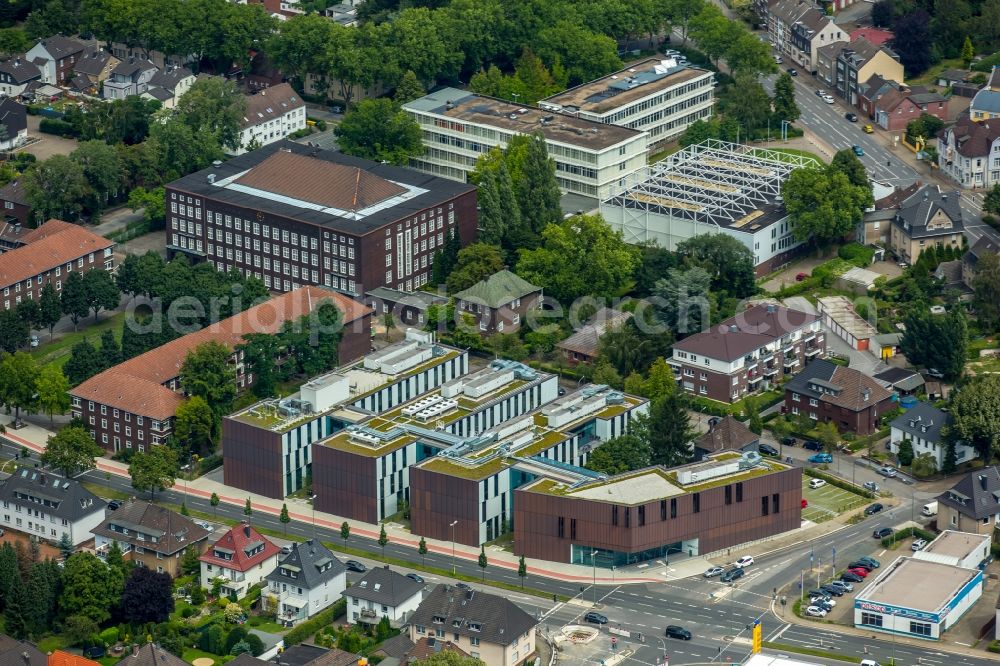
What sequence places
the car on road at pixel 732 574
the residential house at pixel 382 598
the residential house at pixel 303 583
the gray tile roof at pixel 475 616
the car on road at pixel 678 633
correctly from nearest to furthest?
the gray tile roof at pixel 475 616
the car on road at pixel 678 633
the residential house at pixel 382 598
the residential house at pixel 303 583
the car on road at pixel 732 574

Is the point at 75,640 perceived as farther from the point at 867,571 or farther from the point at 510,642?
the point at 867,571

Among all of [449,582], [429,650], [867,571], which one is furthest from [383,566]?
[867,571]

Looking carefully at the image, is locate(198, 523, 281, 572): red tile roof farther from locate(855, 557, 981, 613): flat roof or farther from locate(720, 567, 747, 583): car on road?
locate(855, 557, 981, 613): flat roof

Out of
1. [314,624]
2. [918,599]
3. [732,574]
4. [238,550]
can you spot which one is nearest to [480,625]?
[314,624]

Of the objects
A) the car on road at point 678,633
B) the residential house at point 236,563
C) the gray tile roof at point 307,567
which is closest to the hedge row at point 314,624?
the gray tile roof at point 307,567

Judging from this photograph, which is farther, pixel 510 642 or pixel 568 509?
pixel 568 509

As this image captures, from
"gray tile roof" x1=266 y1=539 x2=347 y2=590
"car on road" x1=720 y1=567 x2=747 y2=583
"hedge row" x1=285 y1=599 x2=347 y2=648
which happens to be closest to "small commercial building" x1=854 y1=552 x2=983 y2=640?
"car on road" x1=720 y1=567 x2=747 y2=583

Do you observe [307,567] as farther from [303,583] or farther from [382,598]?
[382,598]

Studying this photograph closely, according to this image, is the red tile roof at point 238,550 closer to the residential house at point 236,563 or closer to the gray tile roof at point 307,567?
the residential house at point 236,563
